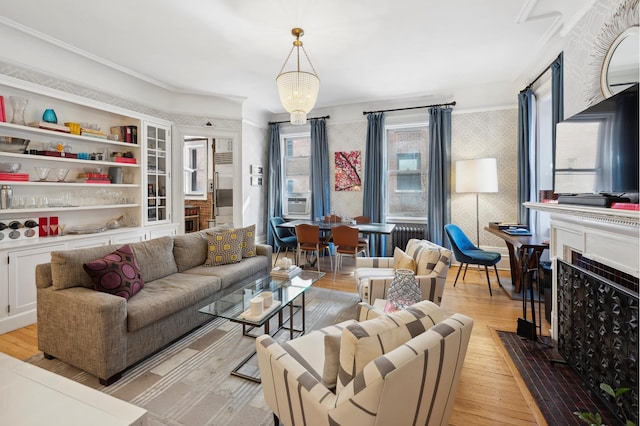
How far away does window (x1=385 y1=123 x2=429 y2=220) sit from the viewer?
546 cm

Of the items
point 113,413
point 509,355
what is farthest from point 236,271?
point 509,355

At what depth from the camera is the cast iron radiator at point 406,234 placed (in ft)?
17.3

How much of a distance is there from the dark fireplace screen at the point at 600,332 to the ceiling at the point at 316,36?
2.23 m

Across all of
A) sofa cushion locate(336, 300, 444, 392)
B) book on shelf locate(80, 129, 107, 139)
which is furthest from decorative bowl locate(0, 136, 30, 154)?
sofa cushion locate(336, 300, 444, 392)

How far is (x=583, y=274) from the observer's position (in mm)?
2047

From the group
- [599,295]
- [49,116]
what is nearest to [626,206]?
[599,295]

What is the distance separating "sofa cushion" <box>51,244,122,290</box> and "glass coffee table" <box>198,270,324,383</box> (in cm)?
101

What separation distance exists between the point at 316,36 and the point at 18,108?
3.15 meters

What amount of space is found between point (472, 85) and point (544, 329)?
Result: 3.77 m

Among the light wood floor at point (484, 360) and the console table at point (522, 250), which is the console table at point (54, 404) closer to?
the light wood floor at point (484, 360)

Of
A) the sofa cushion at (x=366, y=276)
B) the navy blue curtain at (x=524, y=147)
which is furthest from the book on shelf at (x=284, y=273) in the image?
the navy blue curtain at (x=524, y=147)

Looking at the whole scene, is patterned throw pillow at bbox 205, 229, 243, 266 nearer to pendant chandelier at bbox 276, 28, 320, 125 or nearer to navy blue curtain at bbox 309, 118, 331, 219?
pendant chandelier at bbox 276, 28, 320, 125

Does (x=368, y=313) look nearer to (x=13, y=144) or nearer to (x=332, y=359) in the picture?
(x=332, y=359)

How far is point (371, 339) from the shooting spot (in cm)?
108
